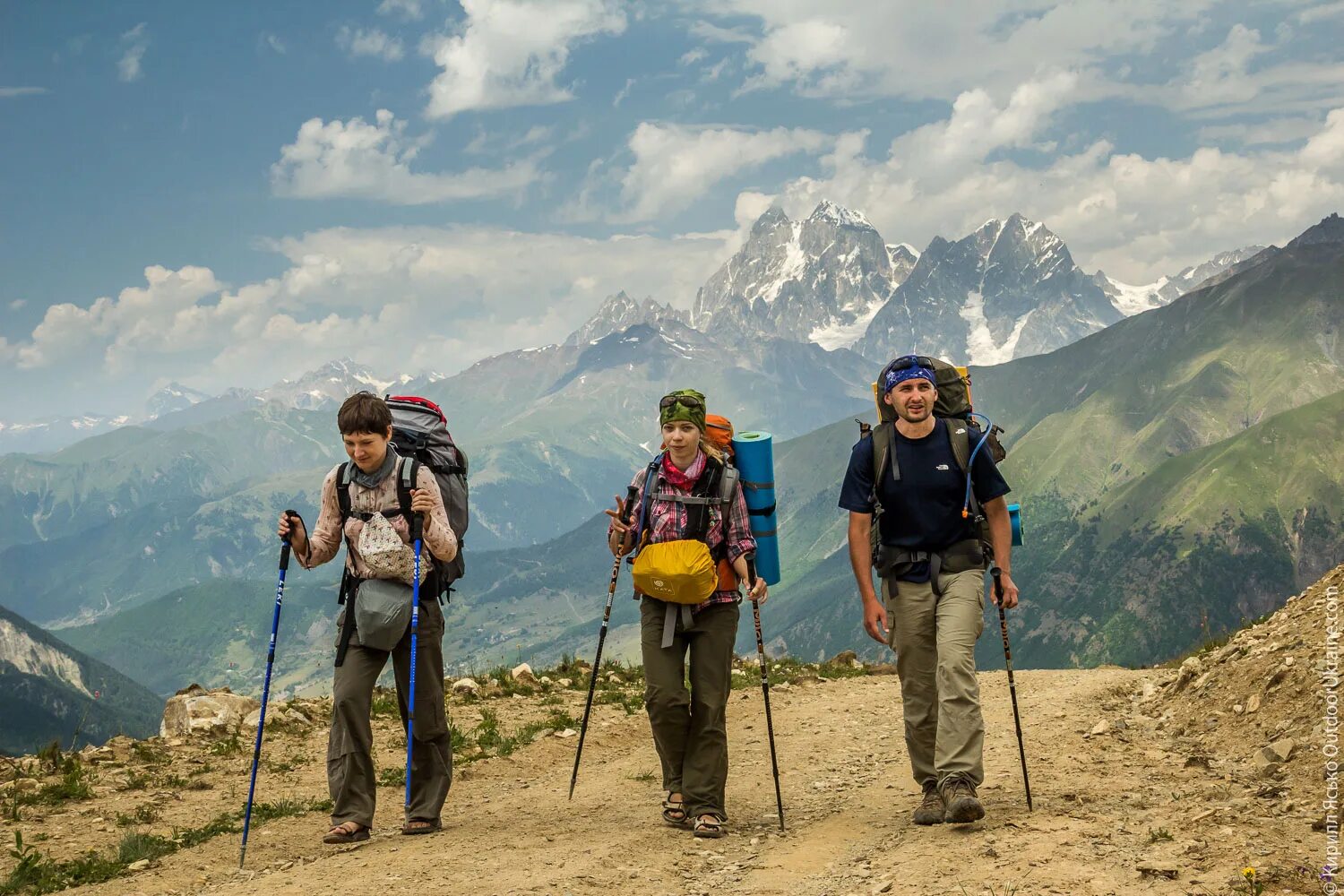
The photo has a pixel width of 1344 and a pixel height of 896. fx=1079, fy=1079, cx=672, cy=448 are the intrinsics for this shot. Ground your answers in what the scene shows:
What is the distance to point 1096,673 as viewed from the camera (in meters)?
20.4

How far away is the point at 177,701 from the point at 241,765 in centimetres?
337

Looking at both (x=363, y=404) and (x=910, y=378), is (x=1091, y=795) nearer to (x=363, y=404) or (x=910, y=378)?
(x=910, y=378)

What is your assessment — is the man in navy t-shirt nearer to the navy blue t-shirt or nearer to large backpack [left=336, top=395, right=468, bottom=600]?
the navy blue t-shirt

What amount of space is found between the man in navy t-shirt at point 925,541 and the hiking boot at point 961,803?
25cm

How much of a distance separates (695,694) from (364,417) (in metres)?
3.96

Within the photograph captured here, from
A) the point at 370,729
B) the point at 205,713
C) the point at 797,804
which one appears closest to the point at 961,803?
the point at 797,804

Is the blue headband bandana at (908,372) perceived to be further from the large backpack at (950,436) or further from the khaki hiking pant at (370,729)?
the khaki hiking pant at (370,729)

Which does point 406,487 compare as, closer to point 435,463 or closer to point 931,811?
point 435,463

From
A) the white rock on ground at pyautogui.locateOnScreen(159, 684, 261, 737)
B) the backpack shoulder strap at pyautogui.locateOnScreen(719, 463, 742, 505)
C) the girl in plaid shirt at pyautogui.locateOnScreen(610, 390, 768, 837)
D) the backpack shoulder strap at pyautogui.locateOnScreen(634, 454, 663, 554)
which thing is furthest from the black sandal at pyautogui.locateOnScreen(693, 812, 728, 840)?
the white rock on ground at pyautogui.locateOnScreen(159, 684, 261, 737)

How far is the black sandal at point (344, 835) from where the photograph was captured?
972cm

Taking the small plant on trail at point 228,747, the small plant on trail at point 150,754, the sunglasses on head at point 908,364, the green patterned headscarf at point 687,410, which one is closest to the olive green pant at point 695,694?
the green patterned headscarf at point 687,410

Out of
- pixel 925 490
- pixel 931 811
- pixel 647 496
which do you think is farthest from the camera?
pixel 647 496

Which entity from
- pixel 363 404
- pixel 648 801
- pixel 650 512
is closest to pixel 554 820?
pixel 648 801

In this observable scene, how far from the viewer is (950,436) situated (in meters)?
9.63
